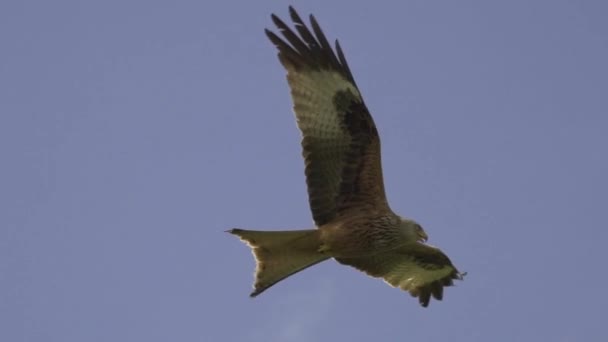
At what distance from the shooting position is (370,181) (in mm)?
10664

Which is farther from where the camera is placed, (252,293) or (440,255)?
(440,255)

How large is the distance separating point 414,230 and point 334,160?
1.15 meters

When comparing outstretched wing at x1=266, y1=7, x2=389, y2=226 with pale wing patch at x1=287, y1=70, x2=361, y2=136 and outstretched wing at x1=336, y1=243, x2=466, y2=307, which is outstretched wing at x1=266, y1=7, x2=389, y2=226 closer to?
pale wing patch at x1=287, y1=70, x2=361, y2=136

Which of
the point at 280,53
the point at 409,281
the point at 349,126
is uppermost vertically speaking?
the point at 280,53

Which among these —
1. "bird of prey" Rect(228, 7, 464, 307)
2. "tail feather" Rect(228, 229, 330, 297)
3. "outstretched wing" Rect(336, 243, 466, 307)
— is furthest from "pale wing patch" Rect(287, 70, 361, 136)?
"outstretched wing" Rect(336, 243, 466, 307)

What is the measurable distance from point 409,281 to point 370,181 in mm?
2050

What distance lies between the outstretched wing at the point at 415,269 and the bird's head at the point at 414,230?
0.92 meters

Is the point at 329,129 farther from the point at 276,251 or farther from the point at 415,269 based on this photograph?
the point at 415,269

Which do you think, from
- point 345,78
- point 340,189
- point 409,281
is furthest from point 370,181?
point 409,281

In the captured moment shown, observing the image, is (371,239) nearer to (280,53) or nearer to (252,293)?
(252,293)

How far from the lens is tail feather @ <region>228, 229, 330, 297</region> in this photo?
33.8 feet

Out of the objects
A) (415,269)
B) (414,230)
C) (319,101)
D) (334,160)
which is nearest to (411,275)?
(415,269)

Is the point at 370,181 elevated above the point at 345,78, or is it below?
below

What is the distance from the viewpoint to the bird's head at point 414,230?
10.7 m
